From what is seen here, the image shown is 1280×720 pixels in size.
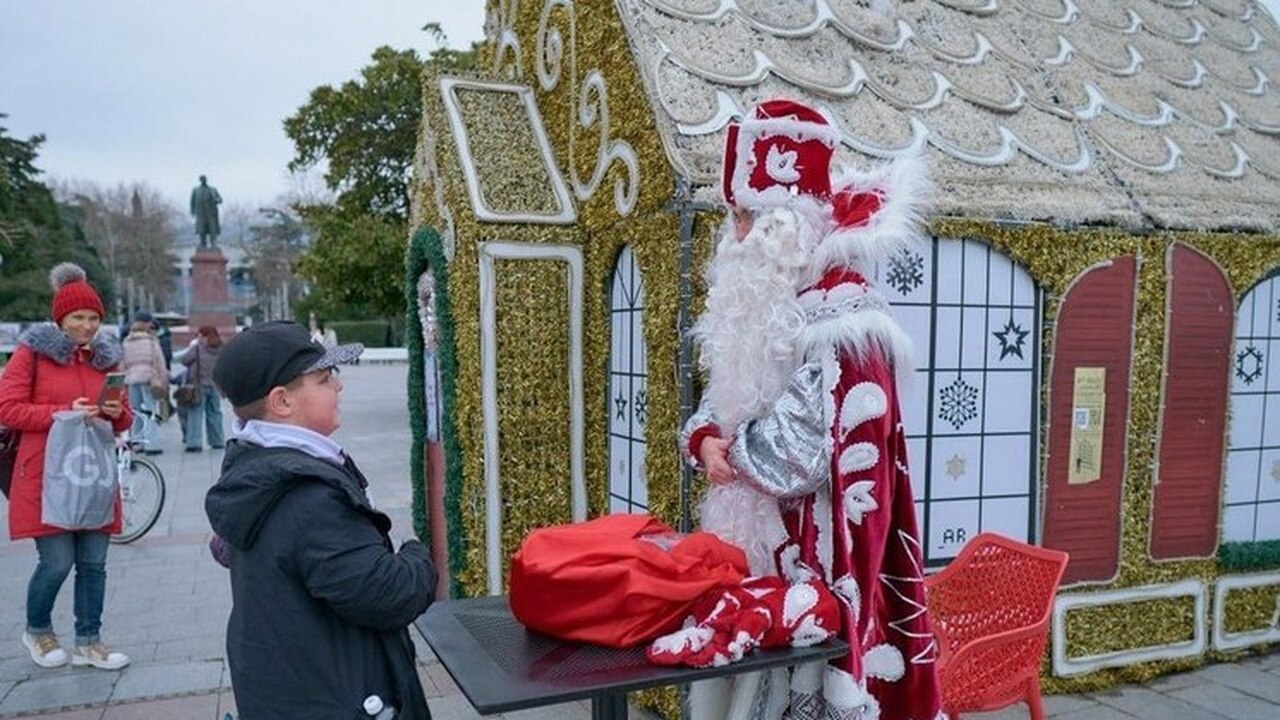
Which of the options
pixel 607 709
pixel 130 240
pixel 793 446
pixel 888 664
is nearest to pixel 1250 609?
pixel 888 664

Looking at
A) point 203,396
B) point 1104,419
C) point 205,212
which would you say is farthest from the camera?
point 205,212

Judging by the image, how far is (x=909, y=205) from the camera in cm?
259

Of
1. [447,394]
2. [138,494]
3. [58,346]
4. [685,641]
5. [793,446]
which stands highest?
[58,346]

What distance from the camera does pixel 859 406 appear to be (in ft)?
7.56

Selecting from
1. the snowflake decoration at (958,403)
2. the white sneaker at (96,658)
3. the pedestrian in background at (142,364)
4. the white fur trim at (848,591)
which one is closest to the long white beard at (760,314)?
the white fur trim at (848,591)

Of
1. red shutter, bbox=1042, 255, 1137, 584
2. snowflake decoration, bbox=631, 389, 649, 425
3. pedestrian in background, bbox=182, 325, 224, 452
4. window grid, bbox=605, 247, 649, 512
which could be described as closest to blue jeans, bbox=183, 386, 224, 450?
pedestrian in background, bbox=182, 325, 224, 452

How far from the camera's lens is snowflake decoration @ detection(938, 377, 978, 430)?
4008 millimetres

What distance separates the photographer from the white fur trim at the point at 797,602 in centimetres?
214

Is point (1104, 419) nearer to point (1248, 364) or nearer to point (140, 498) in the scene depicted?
point (1248, 364)

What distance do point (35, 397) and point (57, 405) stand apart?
0.10 m

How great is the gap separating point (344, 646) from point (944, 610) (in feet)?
6.92

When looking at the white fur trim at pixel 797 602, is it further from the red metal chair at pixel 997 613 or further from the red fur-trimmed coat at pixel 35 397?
the red fur-trimmed coat at pixel 35 397

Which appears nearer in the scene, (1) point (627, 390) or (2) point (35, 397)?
(1) point (627, 390)

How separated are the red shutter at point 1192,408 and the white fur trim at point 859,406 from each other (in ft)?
9.01
